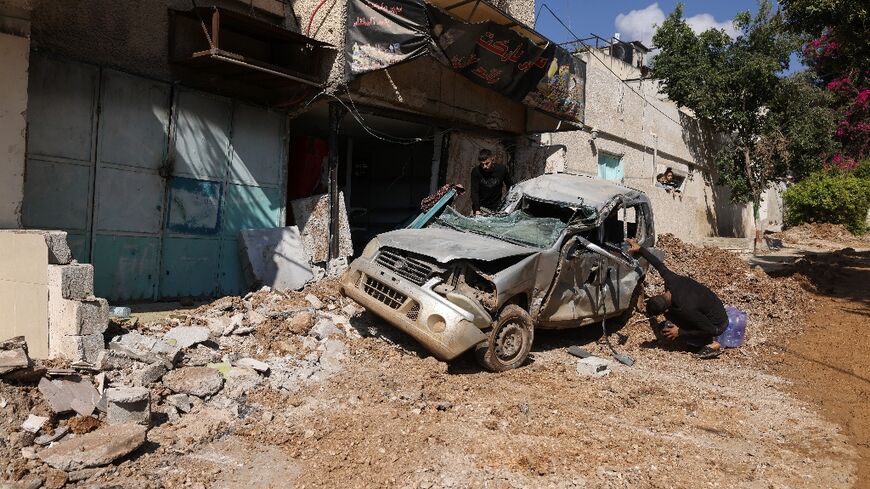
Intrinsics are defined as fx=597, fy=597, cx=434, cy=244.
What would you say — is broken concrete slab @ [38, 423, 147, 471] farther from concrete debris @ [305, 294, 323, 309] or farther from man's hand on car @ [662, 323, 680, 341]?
man's hand on car @ [662, 323, 680, 341]

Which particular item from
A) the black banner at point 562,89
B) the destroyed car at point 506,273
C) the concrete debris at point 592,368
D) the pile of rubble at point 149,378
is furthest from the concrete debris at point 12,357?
the black banner at point 562,89

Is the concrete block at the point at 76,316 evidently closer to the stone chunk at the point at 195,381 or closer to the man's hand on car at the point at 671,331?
the stone chunk at the point at 195,381

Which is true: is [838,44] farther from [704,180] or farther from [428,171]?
[704,180]

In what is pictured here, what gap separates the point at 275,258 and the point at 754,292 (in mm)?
7174

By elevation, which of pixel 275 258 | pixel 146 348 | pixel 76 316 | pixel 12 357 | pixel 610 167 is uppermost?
pixel 610 167

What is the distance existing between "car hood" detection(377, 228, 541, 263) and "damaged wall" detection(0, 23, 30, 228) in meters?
3.49

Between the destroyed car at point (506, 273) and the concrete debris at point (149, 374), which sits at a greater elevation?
the destroyed car at point (506, 273)

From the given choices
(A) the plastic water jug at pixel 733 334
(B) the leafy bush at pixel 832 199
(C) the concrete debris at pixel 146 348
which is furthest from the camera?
(B) the leafy bush at pixel 832 199

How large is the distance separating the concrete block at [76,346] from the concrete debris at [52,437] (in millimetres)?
997

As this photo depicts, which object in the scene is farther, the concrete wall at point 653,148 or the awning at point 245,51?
the concrete wall at point 653,148

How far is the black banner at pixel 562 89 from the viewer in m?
10.9

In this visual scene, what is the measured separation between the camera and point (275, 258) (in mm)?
8734

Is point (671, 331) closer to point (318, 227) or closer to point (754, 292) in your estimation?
point (754, 292)

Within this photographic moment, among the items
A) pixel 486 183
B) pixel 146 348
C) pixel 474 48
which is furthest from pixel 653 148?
pixel 146 348
